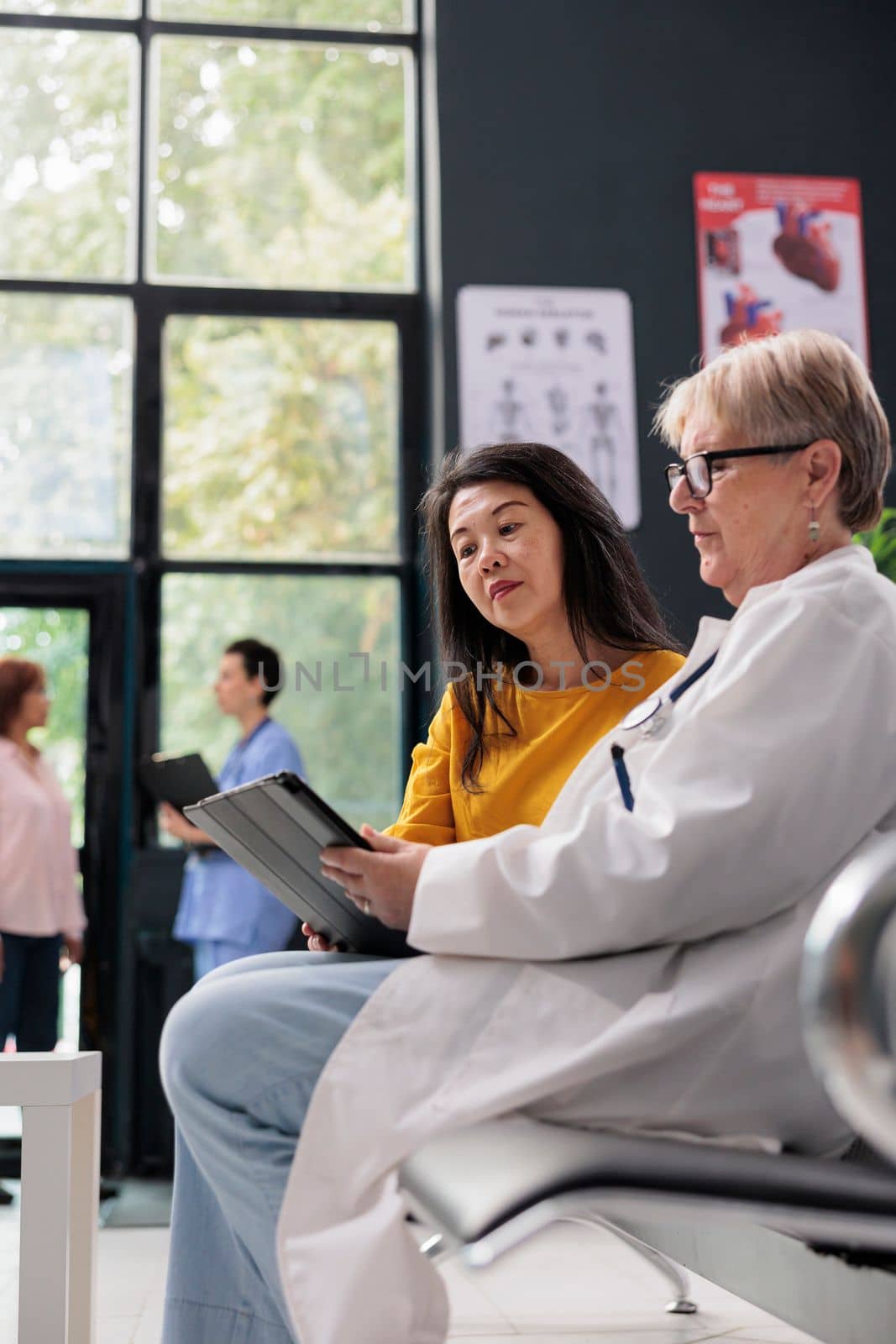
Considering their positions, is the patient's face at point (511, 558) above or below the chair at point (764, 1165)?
above

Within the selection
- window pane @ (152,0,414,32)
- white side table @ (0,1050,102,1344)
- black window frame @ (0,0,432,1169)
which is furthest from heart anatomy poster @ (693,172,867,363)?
white side table @ (0,1050,102,1344)

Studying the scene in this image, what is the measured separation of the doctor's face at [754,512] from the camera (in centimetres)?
134

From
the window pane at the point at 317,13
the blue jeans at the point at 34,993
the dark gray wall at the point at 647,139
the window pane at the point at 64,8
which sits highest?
the window pane at the point at 317,13

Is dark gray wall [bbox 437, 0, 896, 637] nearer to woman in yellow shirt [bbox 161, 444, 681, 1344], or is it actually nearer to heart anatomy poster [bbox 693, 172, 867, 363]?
heart anatomy poster [bbox 693, 172, 867, 363]

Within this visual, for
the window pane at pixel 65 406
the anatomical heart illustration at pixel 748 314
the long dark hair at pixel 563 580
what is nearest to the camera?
the long dark hair at pixel 563 580

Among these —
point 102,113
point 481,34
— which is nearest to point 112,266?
point 102,113

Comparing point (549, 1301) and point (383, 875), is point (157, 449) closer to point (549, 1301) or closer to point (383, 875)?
point (549, 1301)

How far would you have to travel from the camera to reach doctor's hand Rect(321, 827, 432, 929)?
1.22 meters

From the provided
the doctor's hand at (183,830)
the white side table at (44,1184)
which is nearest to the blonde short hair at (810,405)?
the white side table at (44,1184)

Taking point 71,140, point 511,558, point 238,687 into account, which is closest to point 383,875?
point 511,558

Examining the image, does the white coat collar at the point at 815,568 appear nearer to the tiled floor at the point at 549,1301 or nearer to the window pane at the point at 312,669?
the tiled floor at the point at 549,1301

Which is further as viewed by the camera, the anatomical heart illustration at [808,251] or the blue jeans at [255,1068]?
the anatomical heart illustration at [808,251]

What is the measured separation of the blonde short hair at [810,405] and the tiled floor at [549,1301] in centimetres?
130

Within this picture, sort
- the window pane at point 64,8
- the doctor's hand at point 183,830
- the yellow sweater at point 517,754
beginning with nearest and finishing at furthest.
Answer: the yellow sweater at point 517,754
the doctor's hand at point 183,830
the window pane at point 64,8
